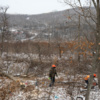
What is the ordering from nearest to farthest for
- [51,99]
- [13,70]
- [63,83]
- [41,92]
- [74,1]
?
[74,1] < [51,99] < [41,92] < [63,83] < [13,70]

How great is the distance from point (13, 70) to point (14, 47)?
1241 cm

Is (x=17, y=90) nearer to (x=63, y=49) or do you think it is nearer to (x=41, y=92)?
(x=41, y=92)

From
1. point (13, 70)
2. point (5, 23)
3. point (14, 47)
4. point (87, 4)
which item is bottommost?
point (13, 70)

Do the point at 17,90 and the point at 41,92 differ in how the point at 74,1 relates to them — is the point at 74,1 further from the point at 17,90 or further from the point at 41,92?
the point at 17,90

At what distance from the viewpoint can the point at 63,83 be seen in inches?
296

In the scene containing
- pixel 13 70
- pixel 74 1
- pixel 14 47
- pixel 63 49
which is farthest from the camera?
pixel 14 47

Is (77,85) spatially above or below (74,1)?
below

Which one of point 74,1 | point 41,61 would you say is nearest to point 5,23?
point 41,61

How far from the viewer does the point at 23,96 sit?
5.68 m

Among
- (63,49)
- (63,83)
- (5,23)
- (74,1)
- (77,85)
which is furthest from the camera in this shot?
(63,49)

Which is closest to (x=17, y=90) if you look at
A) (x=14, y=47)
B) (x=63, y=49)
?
Answer: (x=63, y=49)

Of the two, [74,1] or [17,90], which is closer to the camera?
[74,1]

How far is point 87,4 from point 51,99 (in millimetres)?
4623

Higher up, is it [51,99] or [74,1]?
[74,1]
